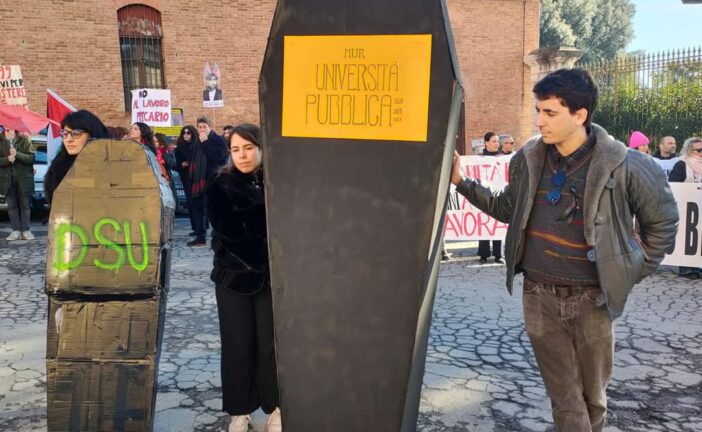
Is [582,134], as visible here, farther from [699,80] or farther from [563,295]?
[699,80]

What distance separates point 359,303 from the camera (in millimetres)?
1794

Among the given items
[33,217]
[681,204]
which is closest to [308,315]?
[681,204]

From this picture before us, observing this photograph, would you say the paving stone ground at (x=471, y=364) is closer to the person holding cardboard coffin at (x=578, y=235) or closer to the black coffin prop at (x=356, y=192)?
the person holding cardboard coffin at (x=578, y=235)

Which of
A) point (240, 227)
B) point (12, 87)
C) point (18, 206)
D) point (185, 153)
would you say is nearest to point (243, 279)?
point (240, 227)

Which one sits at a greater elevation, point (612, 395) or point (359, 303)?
point (359, 303)

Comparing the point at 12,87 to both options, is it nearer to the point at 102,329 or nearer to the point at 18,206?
the point at 18,206

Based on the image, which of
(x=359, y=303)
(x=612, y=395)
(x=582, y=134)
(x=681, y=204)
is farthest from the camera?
(x=681, y=204)

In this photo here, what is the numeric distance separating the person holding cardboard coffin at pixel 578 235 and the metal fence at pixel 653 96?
13.8m

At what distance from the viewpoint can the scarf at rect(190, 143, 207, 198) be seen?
27.6 feet

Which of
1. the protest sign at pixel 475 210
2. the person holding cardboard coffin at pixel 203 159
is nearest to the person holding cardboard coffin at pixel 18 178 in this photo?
the person holding cardboard coffin at pixel 203 159

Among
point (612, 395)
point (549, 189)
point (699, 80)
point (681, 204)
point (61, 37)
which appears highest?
point (61, 37)

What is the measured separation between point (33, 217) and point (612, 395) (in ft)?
37.2

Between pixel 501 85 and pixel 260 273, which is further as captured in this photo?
pixel 501 85

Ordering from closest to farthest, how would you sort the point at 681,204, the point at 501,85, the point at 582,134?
the point at 582,134, the point at 681,204, the point at 501,85
